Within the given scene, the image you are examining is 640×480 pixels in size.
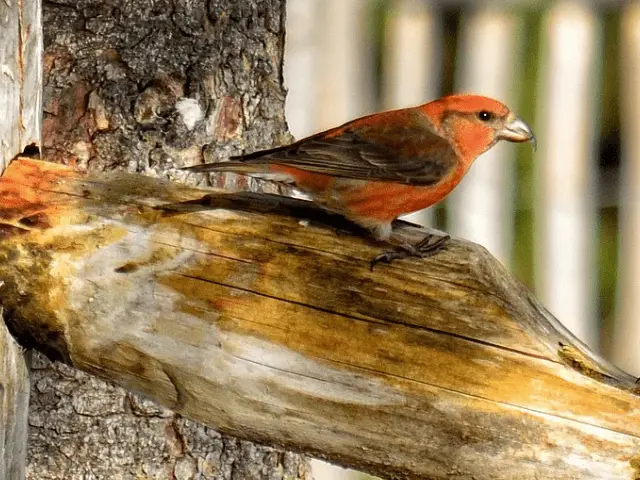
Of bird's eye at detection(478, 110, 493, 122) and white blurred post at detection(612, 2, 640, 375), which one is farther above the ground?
bird's eye at detection(478, 110, 493, 122)

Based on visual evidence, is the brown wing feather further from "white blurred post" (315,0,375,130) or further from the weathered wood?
"white blurred post" (315,0,375,130)

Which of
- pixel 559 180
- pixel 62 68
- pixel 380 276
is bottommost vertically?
pixel 559 180

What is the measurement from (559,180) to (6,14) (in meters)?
4.95

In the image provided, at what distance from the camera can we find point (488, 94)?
716 centimetres

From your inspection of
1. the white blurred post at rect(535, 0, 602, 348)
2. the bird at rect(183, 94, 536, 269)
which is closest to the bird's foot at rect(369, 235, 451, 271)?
the bird at rect(183, 94, 536, 269)

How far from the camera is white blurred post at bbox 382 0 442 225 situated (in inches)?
281

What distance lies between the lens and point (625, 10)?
7301 millimetres

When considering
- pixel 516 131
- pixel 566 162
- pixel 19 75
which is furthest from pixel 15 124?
pixel 566 162

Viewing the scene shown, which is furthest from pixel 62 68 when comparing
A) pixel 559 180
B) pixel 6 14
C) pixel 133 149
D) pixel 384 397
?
pixel 559 180

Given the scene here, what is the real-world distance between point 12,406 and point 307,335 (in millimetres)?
768

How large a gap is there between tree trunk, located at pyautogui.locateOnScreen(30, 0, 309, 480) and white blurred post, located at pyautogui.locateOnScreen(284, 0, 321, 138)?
8.84 ft

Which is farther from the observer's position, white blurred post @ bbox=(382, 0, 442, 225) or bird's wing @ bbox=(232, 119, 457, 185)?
white blurred post @ bbox=(382, 0, 442, 225)

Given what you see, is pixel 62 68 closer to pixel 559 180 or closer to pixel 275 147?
pixel 275 147

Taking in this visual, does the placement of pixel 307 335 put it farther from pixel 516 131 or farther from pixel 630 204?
pixel 630 204
